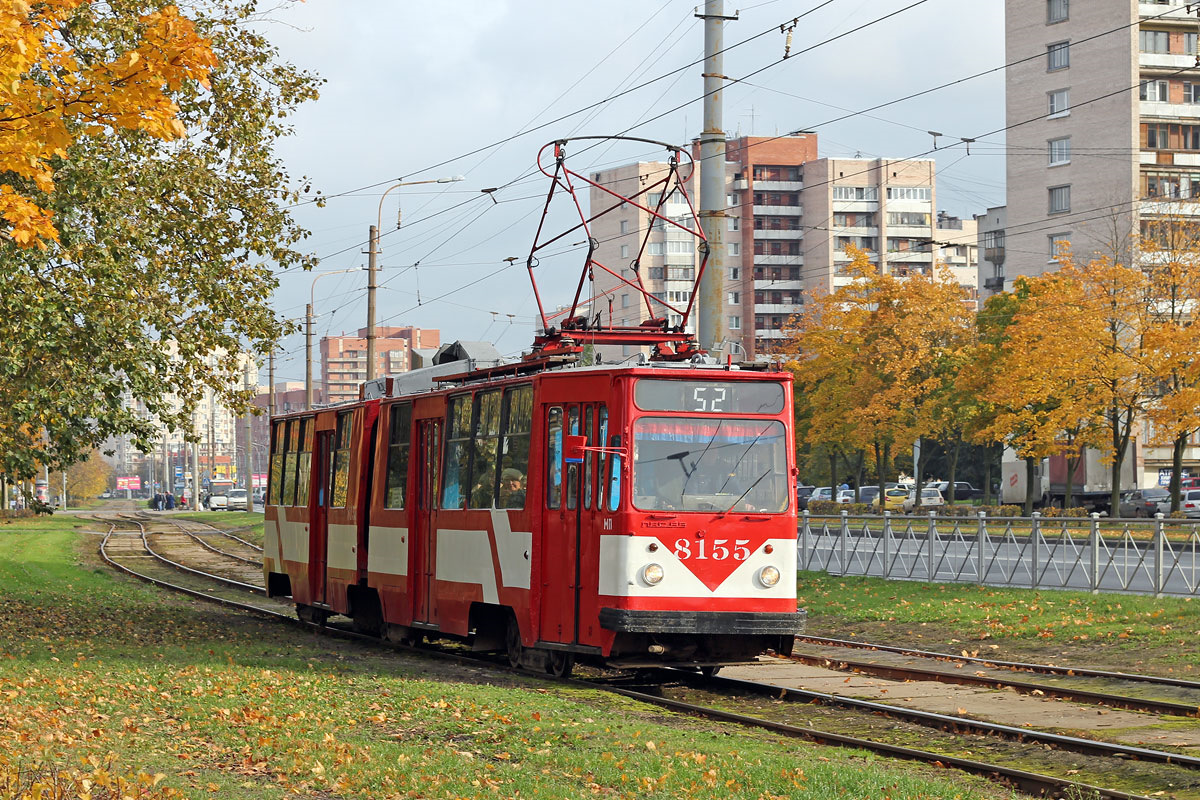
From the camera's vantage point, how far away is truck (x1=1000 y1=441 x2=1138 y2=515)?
64.0 meters

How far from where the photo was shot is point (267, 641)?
19328 mm

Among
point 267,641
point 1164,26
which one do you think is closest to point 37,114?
point 267,641

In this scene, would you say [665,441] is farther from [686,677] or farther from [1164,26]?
[1164,26]

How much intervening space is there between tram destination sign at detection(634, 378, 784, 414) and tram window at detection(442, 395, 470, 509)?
330cm

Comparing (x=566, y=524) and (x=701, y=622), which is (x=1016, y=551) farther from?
(x=566, y=524)

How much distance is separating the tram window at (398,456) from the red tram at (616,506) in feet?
3.59

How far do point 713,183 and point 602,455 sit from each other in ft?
21.0

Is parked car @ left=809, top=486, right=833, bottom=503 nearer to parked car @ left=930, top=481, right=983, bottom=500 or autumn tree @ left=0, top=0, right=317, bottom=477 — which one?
parked car @ left=930, top=481, right=983, bottom=500

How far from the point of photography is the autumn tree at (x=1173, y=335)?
45.6 metres

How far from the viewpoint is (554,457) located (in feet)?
48.9

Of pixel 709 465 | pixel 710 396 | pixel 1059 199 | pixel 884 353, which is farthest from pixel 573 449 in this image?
pixel 1059 199

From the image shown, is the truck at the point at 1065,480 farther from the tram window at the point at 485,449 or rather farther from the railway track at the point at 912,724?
the railway track at the point at 912,724

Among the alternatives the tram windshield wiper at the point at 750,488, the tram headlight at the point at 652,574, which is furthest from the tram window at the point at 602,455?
the tram windshield wiper at the point at 750,488

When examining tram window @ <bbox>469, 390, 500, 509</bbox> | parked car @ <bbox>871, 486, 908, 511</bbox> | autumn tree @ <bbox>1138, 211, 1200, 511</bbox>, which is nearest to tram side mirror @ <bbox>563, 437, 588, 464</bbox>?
Result: tram window @ <bbox>469, 390, 500, 509</bbox>
